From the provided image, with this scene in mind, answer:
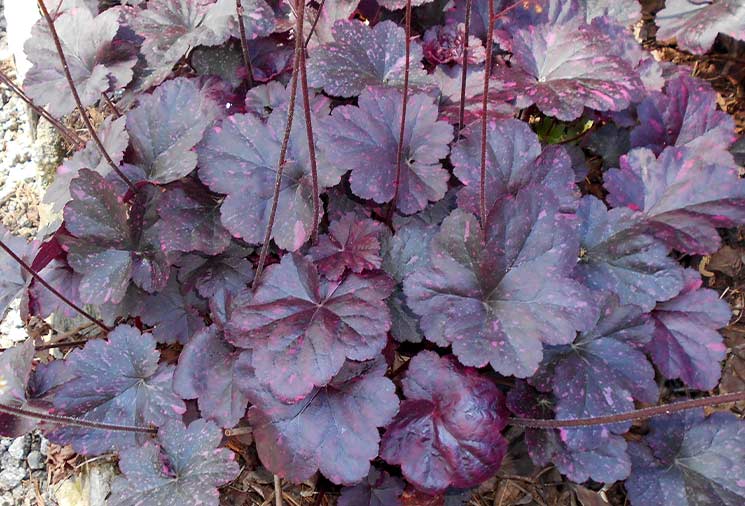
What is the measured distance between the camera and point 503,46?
197 cm

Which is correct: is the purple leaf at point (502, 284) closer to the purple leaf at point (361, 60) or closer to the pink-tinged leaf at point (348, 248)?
the pink-tinged leaf at point (348, 248)

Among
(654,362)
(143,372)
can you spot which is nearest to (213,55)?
(143,372)

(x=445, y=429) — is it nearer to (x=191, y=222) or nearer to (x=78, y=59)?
(x=191, y=222)

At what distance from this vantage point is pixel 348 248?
1.62m

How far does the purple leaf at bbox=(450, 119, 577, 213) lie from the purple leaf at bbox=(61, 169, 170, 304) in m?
0.80

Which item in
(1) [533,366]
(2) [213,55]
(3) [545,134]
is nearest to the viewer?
(1) [533,366]

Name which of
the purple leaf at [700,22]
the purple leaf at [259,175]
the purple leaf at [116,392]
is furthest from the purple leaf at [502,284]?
the purple leaf at [700,22]

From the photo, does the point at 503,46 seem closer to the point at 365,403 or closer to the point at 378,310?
the point at 378,310

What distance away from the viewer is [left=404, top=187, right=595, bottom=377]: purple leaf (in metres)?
1.43

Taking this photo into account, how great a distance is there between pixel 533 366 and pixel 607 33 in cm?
113

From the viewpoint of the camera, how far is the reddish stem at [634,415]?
43.5 inches

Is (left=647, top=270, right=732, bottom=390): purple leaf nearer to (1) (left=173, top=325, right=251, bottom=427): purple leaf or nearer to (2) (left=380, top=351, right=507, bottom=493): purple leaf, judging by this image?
(2) (left=380, top=351, right=507, bottom=493): purple leaf

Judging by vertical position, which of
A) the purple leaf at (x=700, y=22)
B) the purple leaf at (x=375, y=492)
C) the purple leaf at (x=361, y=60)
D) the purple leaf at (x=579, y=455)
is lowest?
the purple leaf at (x=375, y=492)

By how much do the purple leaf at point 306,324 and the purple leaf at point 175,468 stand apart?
257mm
